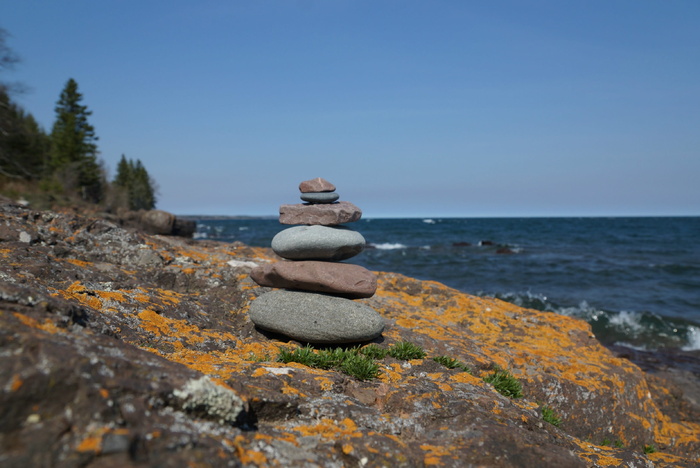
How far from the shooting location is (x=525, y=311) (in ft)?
40.6

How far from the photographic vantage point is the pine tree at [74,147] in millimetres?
58938

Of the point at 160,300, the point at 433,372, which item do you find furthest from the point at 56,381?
the point at 433,372

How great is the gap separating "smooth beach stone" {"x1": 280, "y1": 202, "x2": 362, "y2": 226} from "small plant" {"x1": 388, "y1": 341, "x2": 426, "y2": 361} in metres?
2.51

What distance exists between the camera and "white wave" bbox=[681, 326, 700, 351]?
59.2ft

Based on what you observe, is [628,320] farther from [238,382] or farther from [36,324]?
[36,324]

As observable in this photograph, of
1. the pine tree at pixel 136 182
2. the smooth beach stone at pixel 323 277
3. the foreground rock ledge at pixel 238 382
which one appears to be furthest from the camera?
the pine tree at pixel 136 182

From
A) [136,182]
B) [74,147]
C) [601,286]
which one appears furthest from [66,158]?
[601,286]

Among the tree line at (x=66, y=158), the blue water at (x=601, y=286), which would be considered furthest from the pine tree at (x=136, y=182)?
the blue water at (x=601, y=286)

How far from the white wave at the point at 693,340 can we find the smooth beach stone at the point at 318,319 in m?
16.8

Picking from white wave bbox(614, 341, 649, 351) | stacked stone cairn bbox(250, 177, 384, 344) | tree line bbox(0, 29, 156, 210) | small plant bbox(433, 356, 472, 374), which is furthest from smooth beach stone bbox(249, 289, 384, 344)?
tree line bbox(0, 29, 156, 210)

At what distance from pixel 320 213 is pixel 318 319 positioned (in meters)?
2.02

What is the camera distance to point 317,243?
7.98 metres

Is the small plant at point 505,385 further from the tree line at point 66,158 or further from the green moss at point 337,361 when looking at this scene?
the tree line at point 66,158

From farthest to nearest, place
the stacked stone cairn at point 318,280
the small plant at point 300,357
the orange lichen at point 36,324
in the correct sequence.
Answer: the stacked stone cairn at point 318,280
the small plant at point 300,357
the orange lichen at point 36,324
